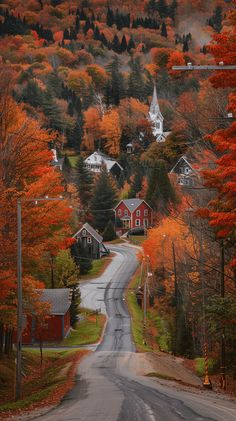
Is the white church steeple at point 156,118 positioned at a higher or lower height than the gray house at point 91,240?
higher

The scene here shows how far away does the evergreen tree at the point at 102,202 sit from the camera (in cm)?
9350

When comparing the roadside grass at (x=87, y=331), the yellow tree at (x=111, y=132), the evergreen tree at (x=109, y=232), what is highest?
the yellow tree at (x=111, y=132)

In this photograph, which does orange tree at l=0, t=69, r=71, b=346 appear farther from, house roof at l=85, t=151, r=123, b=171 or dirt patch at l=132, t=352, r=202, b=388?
house roof at l=85, t=151, r=123, b=171

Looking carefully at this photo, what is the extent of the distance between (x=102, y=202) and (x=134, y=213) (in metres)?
5.08

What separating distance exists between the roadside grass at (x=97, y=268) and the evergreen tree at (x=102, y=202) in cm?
1288

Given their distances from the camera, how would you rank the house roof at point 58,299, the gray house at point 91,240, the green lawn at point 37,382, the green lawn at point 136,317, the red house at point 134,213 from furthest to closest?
the red house at point 134,213 → the gray house at point 91,240 → the house roof at point 58,299 → the green lawn at point 136,317 → the green lawn at point 37,382

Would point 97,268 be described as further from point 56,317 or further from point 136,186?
Answer: point 136,186

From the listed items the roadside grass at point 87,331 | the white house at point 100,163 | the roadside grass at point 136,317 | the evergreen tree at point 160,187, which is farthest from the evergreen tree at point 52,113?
the roadside grass at point 87,331

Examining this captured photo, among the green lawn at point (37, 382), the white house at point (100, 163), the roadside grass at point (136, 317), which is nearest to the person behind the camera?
the green lawn at point (37, 382)

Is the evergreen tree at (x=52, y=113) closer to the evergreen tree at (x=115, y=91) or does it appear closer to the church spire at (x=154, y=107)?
the church spire at (x=154, y=107)

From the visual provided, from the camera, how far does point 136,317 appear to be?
5988 cm

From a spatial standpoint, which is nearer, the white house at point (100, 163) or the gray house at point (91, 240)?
the gray house at point (91, 240)

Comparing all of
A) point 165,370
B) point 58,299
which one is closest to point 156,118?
point 58,299

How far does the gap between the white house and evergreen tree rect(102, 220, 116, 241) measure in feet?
85.2
